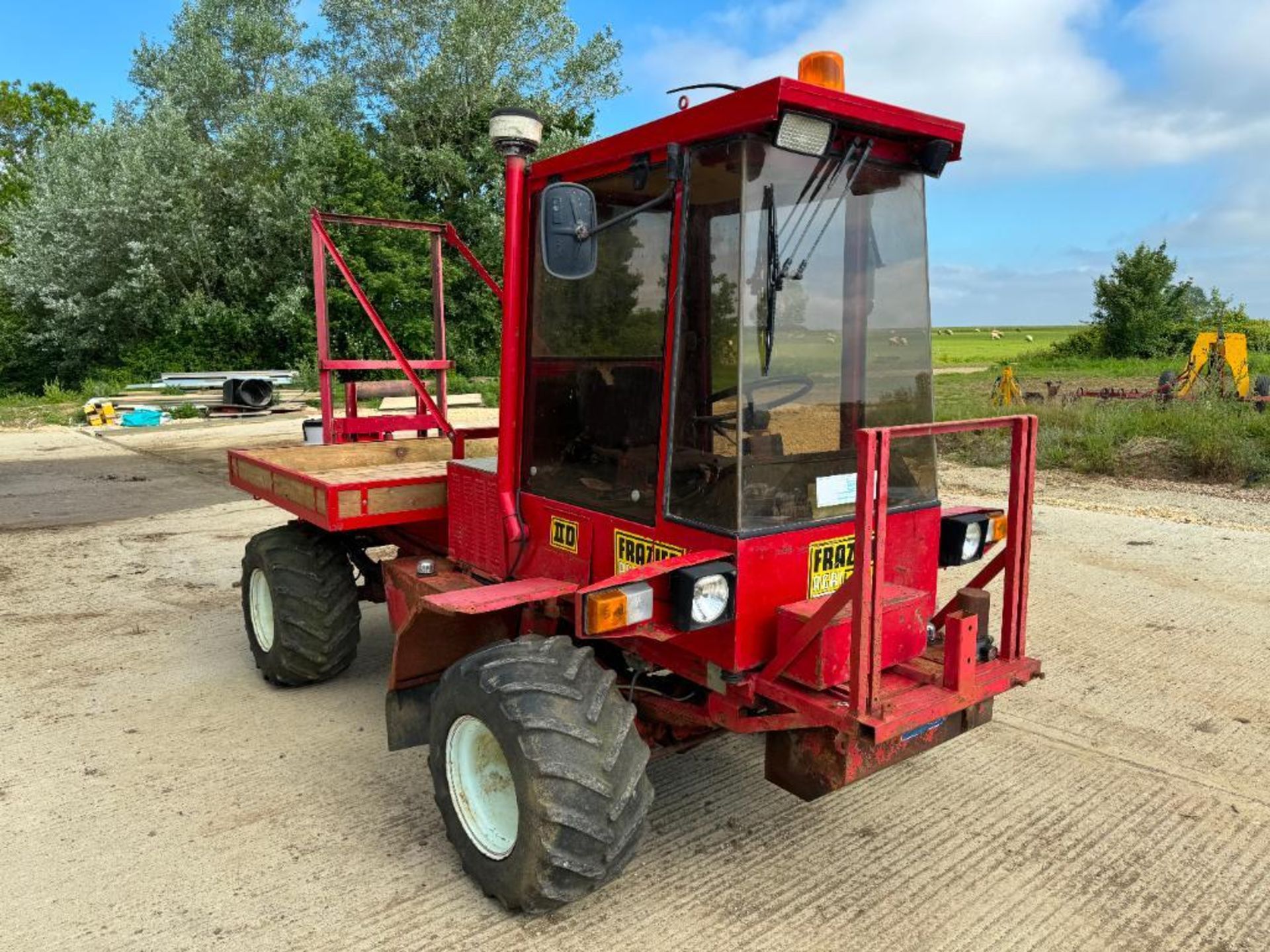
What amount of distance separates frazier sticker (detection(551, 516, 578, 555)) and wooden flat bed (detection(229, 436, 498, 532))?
1.05 meters

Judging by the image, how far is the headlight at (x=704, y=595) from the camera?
8.27 feet

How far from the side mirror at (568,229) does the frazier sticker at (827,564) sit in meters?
1.09

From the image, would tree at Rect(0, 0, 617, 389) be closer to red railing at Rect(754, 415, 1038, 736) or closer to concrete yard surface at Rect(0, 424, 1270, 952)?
concrete yard surface at Rect(0, 424, 1270, 952)

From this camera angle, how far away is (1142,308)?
33.5 m

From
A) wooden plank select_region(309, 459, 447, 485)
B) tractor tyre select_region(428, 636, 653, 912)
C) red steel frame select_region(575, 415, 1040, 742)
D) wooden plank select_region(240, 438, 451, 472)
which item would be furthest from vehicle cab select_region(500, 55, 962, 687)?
wooden plank select_region(240, 438, 451, 472)

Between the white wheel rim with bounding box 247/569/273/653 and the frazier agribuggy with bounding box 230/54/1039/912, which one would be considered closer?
the frazier agribuggy with bounding box 230/54/1039/912

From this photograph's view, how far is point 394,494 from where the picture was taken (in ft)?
13.4

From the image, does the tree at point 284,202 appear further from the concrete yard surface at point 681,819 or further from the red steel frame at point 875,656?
the red steel frame at point 875,656

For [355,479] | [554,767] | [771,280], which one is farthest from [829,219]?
[355,479]

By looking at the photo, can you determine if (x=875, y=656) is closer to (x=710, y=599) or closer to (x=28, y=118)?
(x=710, y=599)

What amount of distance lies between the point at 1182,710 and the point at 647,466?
10.1 ft

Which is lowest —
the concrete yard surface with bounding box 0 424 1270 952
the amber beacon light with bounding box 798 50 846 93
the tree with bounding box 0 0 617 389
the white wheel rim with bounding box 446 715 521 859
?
the concrete yard surface with bounding box 0 424 1270 952

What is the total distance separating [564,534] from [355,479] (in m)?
1.64

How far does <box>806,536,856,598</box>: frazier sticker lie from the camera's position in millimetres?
2816
